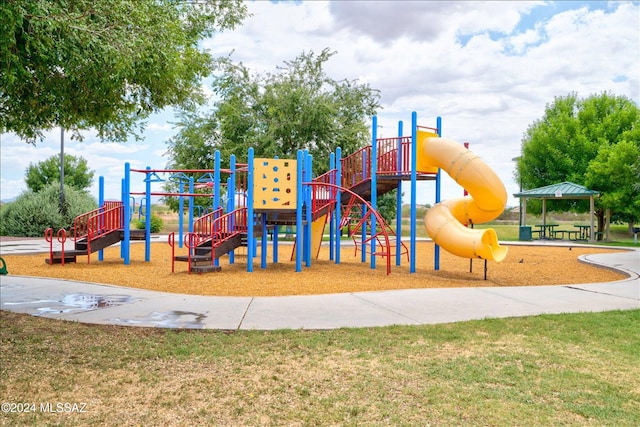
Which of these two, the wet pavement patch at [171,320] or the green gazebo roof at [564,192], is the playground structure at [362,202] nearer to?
the wet pavement patch at [171,320]

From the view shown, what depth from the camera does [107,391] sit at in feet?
16.1

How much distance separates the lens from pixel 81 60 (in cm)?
632

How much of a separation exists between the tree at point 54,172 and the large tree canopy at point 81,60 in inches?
2040

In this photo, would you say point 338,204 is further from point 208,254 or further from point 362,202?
point 208,254

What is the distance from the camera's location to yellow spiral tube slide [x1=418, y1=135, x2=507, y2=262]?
1323 cm

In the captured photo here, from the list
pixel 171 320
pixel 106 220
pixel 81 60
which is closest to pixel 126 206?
pixel 106 220

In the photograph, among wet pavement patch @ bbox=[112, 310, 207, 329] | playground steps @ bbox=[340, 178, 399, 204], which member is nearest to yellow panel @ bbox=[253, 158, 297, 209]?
playground steps @ bbox=[340, 178, 399, 204]

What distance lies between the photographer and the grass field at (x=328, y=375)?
4.36 metres

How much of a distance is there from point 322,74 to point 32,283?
26.1 metres

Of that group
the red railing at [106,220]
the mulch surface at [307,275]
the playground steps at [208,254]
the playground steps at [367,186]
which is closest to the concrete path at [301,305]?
the mulch surface at [307,275]

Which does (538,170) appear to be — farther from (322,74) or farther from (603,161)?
(322,74)

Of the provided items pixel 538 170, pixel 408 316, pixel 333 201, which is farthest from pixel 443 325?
pixel 538 170

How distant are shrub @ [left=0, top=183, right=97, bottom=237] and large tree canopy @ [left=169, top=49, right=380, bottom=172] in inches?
279

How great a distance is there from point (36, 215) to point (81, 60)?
28.5m
